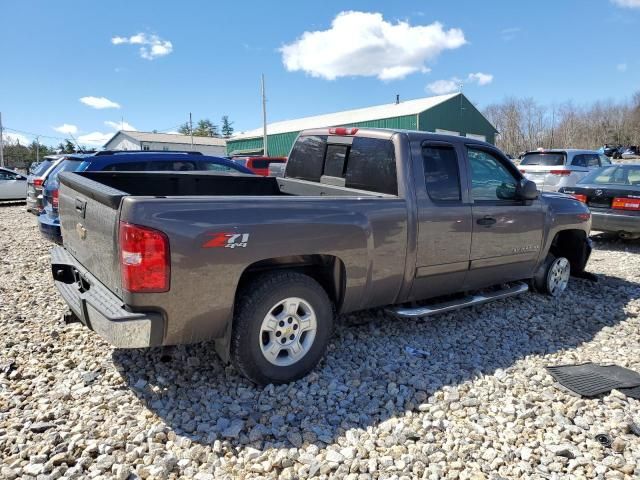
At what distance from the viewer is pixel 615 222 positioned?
27.1ft

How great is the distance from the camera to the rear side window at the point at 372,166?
3914 mm

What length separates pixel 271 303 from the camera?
3158mm

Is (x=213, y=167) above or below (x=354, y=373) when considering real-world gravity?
above

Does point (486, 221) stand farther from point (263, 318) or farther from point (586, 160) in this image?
point (586, 160)

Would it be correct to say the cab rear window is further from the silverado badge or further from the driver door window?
the silverado badge

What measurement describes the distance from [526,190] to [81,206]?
13.3 ft

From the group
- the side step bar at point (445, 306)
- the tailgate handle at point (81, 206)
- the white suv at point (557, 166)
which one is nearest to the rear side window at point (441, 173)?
the side step bar at point (445, 306)

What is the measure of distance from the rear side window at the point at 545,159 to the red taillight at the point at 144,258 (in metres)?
12.9

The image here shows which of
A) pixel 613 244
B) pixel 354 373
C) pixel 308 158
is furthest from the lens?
pixel 613 244

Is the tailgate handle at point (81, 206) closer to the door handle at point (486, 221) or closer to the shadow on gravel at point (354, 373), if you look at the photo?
the shadow on gravel at point (354, 373)

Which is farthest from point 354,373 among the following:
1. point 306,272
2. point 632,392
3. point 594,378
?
point 632,392

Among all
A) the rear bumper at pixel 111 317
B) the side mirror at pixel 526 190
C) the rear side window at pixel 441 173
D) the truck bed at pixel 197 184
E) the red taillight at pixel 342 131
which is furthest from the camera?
the side mirror at pixel 526 190

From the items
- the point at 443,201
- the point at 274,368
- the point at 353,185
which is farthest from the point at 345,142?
the point at 274,368

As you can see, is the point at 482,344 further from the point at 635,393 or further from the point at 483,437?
the point at 483,437
